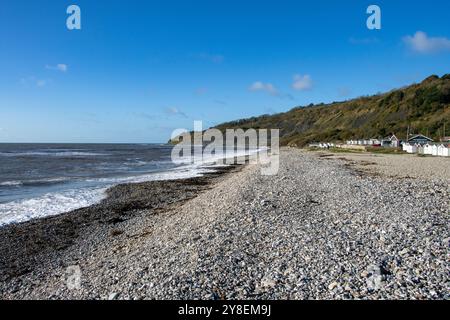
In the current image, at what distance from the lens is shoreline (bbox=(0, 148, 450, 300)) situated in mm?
6805

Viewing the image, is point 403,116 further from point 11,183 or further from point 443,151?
point 11,183

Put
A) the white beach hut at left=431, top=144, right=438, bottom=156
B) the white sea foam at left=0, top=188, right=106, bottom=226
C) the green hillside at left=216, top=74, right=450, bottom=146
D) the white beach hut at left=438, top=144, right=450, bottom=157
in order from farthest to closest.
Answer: the green hillside at left=216, top=74, right=450, bottom=146, the white beach hut at left=431, top=144, right=438, bottom=156, the white beach hut at left=438, top=144, right=450, bottom=157, the white sea foam at left=0, top=188, right=106, bottom=226

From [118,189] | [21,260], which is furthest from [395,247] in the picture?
[118,189]

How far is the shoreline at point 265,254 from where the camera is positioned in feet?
22.3

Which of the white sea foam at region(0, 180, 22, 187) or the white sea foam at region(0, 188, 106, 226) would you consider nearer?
the white sea foam at region(0, 188, 106, 226)

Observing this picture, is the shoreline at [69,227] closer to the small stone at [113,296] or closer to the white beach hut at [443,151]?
the small stone at [113,296]

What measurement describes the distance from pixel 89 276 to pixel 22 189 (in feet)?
62.8

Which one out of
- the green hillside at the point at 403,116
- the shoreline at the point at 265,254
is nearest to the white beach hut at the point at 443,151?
the shoreline at the point at 265,254

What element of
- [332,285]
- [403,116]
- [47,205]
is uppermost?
[403,116]

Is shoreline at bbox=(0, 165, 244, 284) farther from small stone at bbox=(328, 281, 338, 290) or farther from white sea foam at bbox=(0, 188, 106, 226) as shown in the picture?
small stone at bbox=(328, 281, 338, 290)

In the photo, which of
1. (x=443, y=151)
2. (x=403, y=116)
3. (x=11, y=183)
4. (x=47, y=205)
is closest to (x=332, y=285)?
(x=47, y=205)

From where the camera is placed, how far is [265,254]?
8539 millimetres

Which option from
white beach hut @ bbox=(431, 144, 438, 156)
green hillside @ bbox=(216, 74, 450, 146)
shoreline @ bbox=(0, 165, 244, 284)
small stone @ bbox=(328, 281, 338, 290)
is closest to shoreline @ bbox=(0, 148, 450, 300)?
small stone @ bbox=(328, 281, 338, 290)
